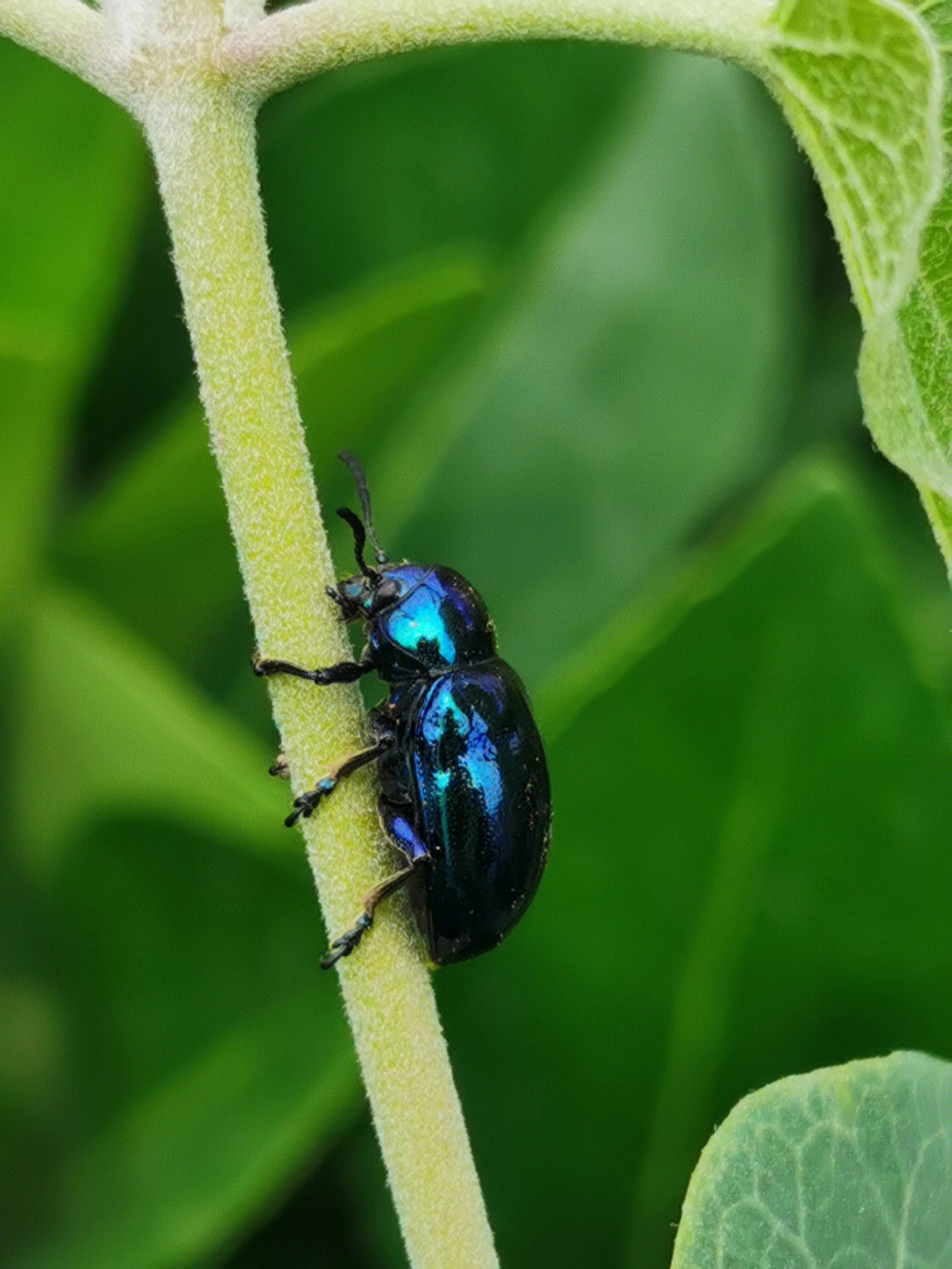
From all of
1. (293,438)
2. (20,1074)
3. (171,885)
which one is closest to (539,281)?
(171,885)

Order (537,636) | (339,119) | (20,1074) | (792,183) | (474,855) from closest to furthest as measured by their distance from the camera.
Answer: (474,855), (20,1074), (537,636), (339,119), (792,183)

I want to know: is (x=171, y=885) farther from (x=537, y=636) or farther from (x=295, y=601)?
(x=295, y=601)

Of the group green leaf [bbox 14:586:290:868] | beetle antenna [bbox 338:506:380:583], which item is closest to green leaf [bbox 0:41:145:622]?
green leaf [bbox 14:586:290:868]

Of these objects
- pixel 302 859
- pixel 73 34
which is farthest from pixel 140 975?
pixel 73 34

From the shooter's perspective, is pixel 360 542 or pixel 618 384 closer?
pixel 360 542

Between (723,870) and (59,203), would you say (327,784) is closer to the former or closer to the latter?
(723,870)

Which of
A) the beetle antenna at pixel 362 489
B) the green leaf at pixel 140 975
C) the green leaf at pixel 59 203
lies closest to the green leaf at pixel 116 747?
the green leaf at pixel 140 975

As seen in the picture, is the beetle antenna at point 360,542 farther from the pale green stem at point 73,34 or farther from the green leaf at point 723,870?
the pale green stem at point 73,34
